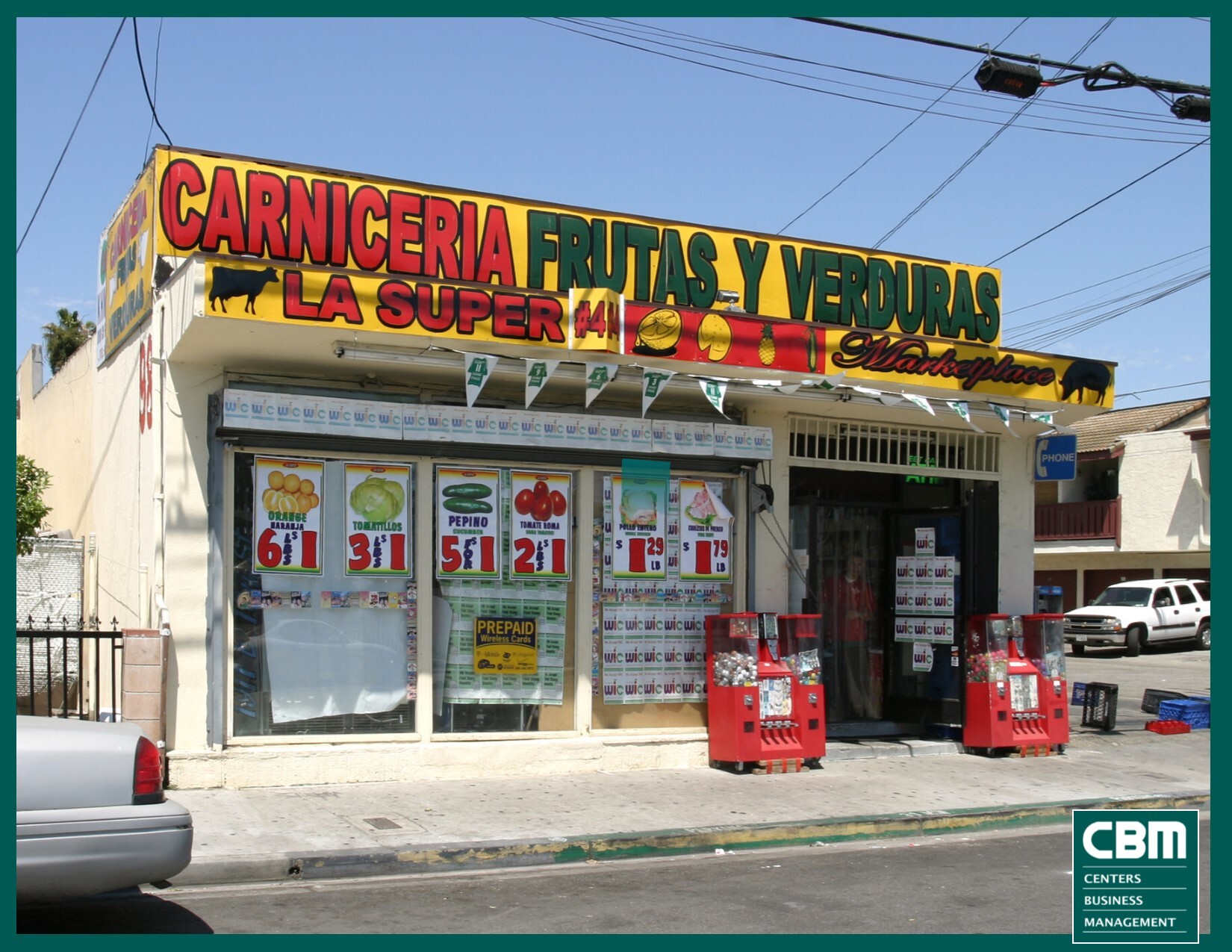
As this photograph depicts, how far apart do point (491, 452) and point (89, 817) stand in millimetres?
5966

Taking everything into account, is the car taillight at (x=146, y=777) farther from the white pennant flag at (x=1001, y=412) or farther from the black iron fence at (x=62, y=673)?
the white pennant flag at (x=1001, y=412)

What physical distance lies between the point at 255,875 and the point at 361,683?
3131 mm

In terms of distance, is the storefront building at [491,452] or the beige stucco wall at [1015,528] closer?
the storefront building at [491,452]

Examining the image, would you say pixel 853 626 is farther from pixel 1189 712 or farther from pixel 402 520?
pixel 402 520

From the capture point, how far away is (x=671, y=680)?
12.4 metres

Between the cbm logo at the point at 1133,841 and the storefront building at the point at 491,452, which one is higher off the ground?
the storefront building at the point at 491,452

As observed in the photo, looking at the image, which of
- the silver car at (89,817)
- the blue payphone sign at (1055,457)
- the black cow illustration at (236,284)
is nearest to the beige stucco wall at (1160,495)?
the blue payphone sign at (1055,457)

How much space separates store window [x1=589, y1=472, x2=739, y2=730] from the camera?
12.1m

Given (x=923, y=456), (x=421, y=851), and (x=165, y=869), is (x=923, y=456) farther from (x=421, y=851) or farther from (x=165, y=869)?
(x=165, y=869)

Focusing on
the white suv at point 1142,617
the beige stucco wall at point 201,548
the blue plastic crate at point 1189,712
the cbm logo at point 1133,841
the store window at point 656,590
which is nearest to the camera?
the cbm logo at point 1133,841

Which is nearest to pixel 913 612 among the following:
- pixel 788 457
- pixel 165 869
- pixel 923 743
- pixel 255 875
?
pixel 923 743

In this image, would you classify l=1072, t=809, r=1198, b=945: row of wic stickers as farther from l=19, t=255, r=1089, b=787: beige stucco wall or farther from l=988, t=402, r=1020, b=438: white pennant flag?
l=988, t=402, r=1020, b=438: white pennant flag

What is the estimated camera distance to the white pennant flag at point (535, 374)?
35.4 ft

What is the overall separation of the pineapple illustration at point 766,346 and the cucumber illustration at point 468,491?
108 inches
